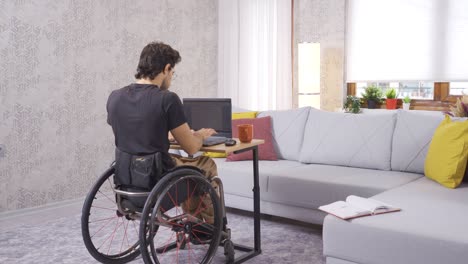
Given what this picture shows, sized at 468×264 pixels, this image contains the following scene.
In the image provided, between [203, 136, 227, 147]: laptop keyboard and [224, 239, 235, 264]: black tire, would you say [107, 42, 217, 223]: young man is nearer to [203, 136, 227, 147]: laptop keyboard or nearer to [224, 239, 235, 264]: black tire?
[203, 136, 227, 147]: laptop keyboard

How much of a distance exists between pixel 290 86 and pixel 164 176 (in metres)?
3.33

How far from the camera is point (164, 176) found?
2.30m

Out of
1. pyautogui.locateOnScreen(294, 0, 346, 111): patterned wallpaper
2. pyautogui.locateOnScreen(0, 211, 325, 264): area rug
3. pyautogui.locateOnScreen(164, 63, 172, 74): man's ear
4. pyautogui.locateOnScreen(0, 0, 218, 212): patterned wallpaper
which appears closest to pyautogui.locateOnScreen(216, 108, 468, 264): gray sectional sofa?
pyautogui.locateOnScreen(0, 211, 325, 264): area rug

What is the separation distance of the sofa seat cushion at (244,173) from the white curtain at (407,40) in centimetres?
178

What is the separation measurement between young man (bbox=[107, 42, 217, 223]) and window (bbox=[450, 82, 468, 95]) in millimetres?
3090

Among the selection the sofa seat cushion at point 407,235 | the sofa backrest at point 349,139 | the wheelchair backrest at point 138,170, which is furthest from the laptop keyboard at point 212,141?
the sofa backrest at point 349,139

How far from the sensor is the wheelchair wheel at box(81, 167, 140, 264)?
2484mm

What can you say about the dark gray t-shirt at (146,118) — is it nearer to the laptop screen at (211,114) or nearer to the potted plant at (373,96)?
the laptop screen at (211,114)

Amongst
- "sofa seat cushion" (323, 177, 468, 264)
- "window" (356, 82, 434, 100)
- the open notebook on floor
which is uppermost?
"window" (356, 82, 434, 100)

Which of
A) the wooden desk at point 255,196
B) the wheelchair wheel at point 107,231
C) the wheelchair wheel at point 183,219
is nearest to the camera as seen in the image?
the wheelchair wheel at point 183,219

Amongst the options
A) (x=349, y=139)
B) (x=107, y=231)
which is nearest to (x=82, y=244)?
(x=107, y=231)

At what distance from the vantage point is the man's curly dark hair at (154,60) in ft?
8.32

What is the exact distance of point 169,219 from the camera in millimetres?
2432

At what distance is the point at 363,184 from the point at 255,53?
2872 mm
